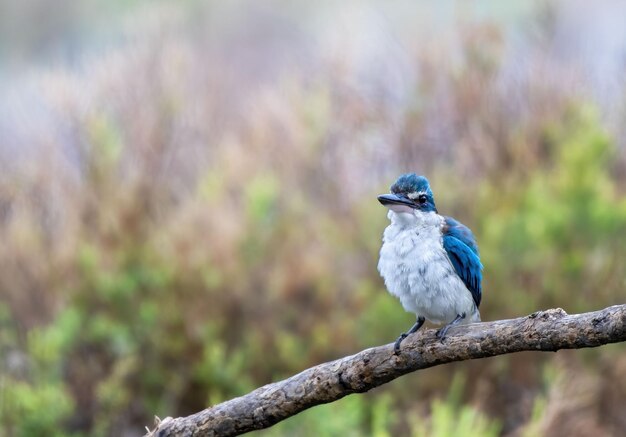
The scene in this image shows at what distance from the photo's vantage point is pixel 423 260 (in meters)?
4.28

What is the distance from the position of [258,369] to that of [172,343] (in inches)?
25.6

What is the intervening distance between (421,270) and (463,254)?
0.29 meters

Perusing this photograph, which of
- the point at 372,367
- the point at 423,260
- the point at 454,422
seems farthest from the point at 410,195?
the point at 454,422

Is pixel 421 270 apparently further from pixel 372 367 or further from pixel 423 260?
pixel 372 367

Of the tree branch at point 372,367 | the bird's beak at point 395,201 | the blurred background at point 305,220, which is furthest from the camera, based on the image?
the blurred background at point 305,220

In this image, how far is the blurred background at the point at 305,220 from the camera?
6.76 m

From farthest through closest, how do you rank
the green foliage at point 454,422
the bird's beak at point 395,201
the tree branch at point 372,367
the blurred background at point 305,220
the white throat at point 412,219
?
1. the blurred background at point 305,220
2. the green foliage at point 454,422
3. the white throat at point 412,219
4. the bird's beak at point 395,201
5. the tree branch at point 372,367

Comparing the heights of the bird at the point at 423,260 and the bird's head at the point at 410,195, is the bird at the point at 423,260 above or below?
below

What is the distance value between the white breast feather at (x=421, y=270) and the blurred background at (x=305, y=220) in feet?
3.44

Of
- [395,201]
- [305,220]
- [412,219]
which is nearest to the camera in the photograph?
[395,201]

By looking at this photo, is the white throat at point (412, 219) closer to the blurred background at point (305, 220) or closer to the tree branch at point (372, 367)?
the tree branch at point (372, 367)

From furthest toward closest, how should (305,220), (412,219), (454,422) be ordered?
(305,220)
(454,422)
(412,219)

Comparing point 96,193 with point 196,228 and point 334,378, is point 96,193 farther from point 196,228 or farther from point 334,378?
point 334,378

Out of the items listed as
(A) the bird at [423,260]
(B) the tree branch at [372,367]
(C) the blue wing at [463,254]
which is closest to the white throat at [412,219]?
(A) the bird at [423,260]
